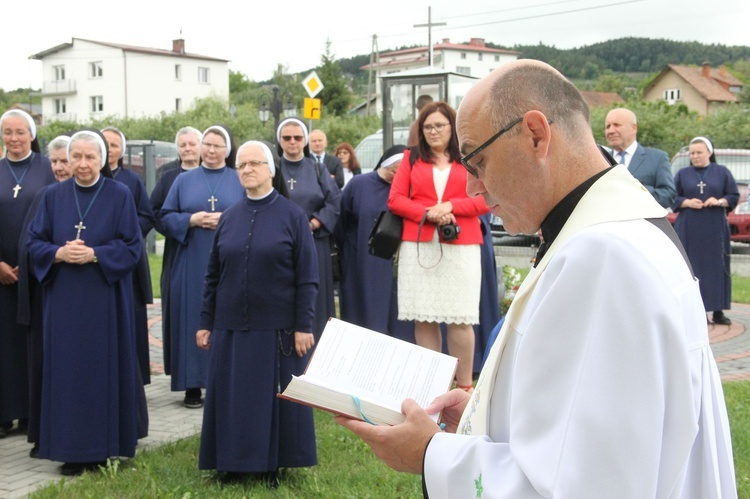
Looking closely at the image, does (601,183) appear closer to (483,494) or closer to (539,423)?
(539,423)

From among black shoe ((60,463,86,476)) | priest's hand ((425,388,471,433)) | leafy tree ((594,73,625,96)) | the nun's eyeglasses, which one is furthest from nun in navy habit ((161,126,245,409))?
leafy tree ((594,73,625,96))

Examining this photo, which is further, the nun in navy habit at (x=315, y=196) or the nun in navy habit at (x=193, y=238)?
the nun in navy habit at (x=315, y=196)

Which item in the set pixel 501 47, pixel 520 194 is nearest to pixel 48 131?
pixel 520 194

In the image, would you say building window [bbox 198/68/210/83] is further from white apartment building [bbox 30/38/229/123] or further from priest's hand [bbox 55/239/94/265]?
priest's hand [bbox 55/239/94/265]

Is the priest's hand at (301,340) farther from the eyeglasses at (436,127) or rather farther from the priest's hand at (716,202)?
the priest's hand at (716,202)

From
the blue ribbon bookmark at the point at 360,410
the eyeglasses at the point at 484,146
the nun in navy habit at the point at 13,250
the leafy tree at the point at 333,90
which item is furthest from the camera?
the leafy tree at the point at 333,90

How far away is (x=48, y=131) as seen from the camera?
165ft

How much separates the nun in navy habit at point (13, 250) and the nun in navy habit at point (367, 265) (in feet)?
9.20

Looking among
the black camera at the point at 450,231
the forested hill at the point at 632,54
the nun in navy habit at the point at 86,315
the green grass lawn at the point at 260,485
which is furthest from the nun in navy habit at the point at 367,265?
the forested hill at the point at 632,54

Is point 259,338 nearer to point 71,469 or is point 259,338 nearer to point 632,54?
point 71,469

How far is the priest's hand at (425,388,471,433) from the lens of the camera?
8.04ft

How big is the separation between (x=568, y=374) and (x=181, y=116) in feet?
194

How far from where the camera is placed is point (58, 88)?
291 feet

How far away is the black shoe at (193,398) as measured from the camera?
7.89 meters
